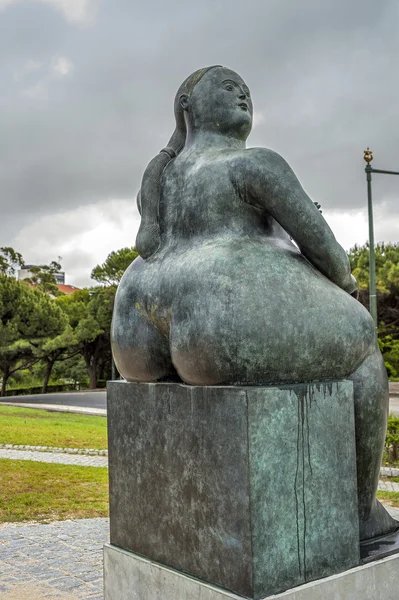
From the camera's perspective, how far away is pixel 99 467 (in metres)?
A: 10.5

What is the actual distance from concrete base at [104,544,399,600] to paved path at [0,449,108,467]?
26.0ft

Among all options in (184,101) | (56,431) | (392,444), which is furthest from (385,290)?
(184,101)

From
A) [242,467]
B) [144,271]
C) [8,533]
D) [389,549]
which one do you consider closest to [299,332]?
[242,467]

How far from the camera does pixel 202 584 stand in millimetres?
2549

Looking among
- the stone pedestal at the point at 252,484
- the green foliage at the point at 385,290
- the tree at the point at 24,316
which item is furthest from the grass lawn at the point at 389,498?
the tree at the point at 24,316

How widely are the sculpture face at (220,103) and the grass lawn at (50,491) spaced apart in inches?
209

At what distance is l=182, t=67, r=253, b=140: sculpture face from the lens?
10.1ft

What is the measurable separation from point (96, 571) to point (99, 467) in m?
5.62

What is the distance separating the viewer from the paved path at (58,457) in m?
11.0

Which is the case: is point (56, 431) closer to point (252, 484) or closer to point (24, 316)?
point (252, 484)

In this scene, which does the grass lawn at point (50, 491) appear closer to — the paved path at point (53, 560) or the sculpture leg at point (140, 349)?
the paved path at point (53, 560)

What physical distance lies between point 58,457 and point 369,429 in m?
9.71

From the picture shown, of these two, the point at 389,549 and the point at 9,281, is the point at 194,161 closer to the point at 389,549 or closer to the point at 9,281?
the point at 389,549

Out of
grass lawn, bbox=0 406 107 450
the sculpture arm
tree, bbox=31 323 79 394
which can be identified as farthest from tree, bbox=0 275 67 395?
the sculpture arm
